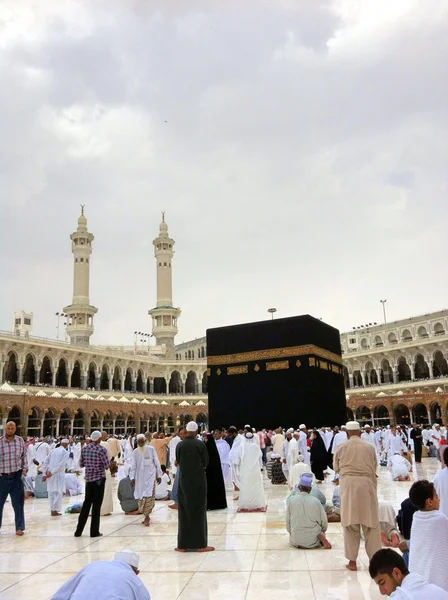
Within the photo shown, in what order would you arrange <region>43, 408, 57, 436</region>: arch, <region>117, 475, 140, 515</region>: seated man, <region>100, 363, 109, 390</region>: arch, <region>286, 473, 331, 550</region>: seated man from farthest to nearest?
1. <region>100, 363, 109, 390</region>: arch
2. <region>43, 408, 57, 436</region>: arch
3. <region>117, 475, 140, 515</region>: seated man
4. <region>286, 473, 331, 550</region>: seated man

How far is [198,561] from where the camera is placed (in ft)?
11.7

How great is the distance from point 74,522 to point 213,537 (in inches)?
67.4

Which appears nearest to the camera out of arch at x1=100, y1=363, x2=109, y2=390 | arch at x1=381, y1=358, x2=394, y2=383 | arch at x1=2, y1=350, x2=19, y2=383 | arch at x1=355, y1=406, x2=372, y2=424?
arch at x1=2, y1=350, x2=19, y2=383

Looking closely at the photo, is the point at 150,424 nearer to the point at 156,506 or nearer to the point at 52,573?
the point at 156,506

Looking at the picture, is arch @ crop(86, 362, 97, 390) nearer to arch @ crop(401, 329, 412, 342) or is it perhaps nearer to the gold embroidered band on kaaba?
the gold embroidered band on kaaba

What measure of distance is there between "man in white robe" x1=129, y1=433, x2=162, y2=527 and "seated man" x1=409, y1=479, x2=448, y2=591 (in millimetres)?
3433

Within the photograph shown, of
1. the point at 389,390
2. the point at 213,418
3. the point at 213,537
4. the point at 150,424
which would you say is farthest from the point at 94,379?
the point at 213,537

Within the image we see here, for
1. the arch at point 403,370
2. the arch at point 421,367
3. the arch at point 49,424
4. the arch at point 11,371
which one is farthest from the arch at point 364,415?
the arch at point 11,371

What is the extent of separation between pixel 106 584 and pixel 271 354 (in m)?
12.4

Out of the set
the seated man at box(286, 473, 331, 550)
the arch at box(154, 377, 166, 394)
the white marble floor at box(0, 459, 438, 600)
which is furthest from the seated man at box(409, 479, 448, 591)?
the arch at box(154, 377, 166, 394)

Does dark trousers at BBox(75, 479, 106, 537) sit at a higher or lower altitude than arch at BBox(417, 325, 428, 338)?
lower

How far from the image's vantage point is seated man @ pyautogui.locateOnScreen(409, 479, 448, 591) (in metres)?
1.97

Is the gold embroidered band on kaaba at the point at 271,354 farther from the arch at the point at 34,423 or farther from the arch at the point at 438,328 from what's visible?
the arch at the point at 438,328

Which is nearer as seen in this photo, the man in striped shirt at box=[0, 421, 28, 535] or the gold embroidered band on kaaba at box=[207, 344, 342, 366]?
the man in striped shirt at box=[0, 421, 28, 535]
